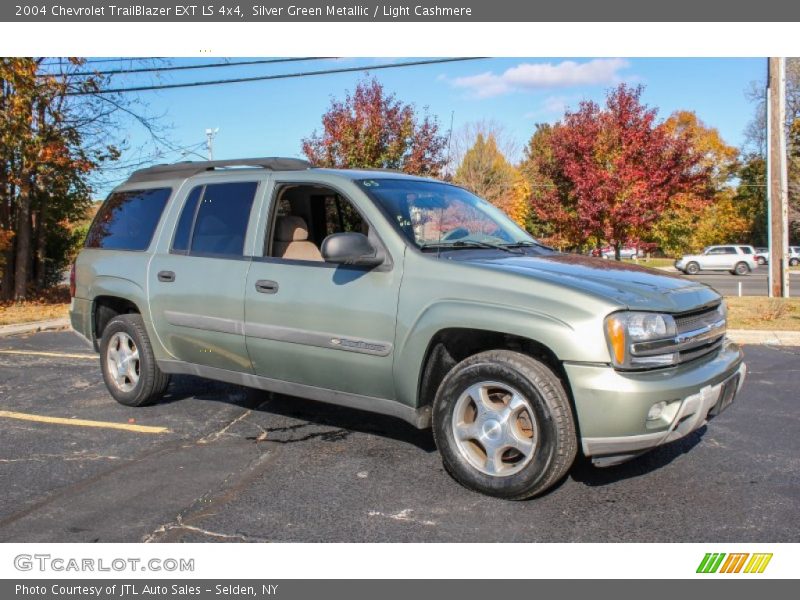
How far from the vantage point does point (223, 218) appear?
16.9ft

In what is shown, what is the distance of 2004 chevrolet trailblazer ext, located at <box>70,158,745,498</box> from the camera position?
11.6ft

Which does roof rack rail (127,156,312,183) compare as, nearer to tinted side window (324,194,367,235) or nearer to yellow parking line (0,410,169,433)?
tinted side window (324,194,367,235)

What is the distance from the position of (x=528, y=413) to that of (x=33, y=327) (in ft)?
33.8

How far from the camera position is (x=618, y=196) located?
14812 millimetres

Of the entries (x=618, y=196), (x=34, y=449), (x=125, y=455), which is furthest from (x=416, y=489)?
(x=618, y=196)

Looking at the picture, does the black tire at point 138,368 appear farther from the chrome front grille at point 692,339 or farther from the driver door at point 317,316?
the chrome front grille at point 692,339

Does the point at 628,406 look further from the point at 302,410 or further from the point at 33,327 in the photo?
the point at 33,327

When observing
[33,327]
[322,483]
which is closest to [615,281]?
[322,483]

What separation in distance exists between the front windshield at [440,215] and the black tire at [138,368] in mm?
2439

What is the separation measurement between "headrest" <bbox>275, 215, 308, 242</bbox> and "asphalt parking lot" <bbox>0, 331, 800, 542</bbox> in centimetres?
145

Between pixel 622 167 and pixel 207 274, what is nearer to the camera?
pixel 207 274

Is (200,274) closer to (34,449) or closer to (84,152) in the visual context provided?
(34,449)

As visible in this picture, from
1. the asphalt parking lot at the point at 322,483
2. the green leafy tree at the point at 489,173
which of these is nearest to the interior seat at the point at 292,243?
the asphalt parking lot at the point at 322,483

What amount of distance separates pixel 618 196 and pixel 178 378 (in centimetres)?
1082
